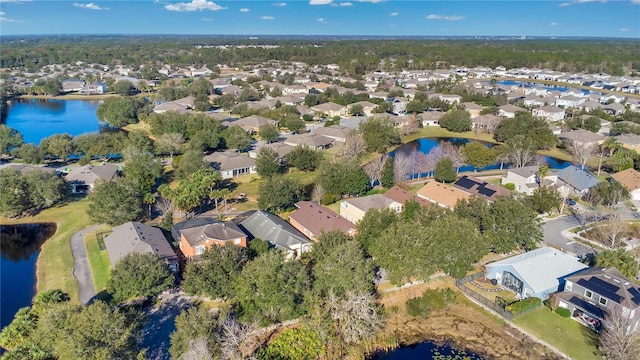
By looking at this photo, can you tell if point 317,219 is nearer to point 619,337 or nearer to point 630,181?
point 619,337

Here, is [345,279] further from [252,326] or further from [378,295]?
[252,326]

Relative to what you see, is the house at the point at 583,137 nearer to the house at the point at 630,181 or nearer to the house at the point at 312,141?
the house at the point at 630,181

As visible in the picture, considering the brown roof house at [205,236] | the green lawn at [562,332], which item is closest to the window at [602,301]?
the green lawn at [562,332]

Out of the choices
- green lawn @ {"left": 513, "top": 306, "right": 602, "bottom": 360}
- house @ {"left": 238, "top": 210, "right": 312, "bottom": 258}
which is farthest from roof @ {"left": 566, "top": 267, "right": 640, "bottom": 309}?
house @ {"left": 238, "top": 210, "right": 312, "bottom": 258}

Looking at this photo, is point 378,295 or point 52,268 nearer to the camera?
point 378,295

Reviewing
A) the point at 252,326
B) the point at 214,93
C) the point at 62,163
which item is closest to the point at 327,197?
the point at 252,326

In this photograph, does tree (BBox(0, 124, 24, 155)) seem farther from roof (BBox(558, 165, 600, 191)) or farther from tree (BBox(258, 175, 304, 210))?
roof (BBox(558, 165, 600, 191))
